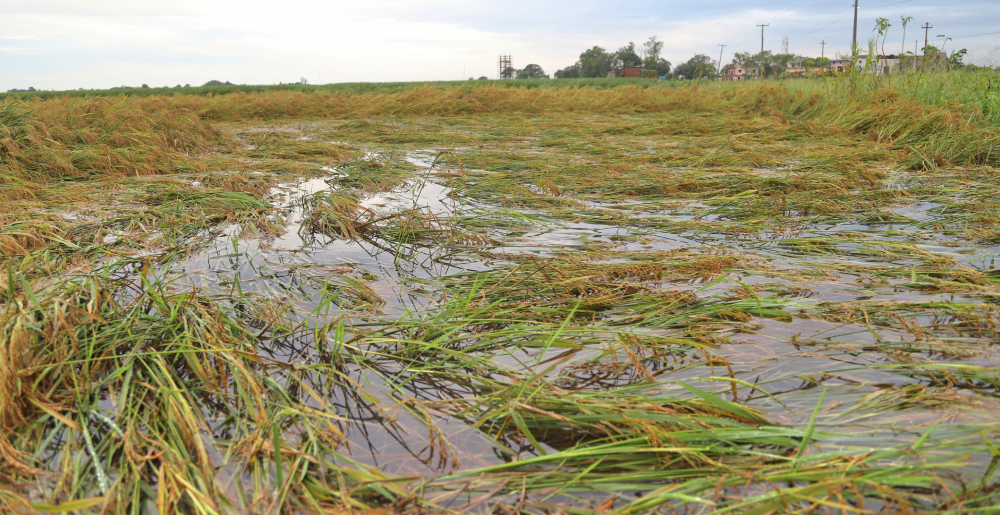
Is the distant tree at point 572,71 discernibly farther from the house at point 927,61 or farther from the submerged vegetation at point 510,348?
the submerged vegetation at point 510,348

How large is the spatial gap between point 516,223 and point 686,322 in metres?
1.44

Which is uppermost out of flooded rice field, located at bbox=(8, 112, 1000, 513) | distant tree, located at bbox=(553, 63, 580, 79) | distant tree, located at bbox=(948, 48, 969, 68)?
distant tree, located at bbox=(553, 63, 580, 79)

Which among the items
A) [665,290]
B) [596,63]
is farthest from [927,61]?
[596,63]

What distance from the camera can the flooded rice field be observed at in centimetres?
106

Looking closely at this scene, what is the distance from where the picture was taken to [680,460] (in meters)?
1.11

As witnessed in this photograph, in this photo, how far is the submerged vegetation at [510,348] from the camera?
3.48ft

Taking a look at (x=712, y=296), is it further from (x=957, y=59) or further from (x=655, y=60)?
(x=655, y=60)

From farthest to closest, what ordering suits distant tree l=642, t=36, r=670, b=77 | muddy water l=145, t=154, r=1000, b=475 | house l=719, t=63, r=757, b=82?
distant tree l=642, t=36, r=670, b=77, house l=719, t=63, r=757, b=82, muddy water l=145, t=154, r=1000, b=475

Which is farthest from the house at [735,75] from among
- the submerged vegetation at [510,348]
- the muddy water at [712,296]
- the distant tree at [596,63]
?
the distant tree at [596,63]

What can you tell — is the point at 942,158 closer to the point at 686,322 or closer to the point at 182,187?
the point at 686,322

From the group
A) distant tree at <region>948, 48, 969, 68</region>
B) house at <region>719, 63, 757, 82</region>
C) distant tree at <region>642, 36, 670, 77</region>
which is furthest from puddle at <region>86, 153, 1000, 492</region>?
distant tree at <region>642, 36, 670, 77</region>

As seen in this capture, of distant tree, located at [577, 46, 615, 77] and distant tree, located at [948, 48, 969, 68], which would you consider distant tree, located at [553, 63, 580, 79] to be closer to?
distant tree, located at [577, 46, 615, 77]

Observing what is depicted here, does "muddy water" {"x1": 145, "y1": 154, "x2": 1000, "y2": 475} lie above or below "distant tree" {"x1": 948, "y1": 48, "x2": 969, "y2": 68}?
below

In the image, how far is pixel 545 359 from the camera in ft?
5.19
